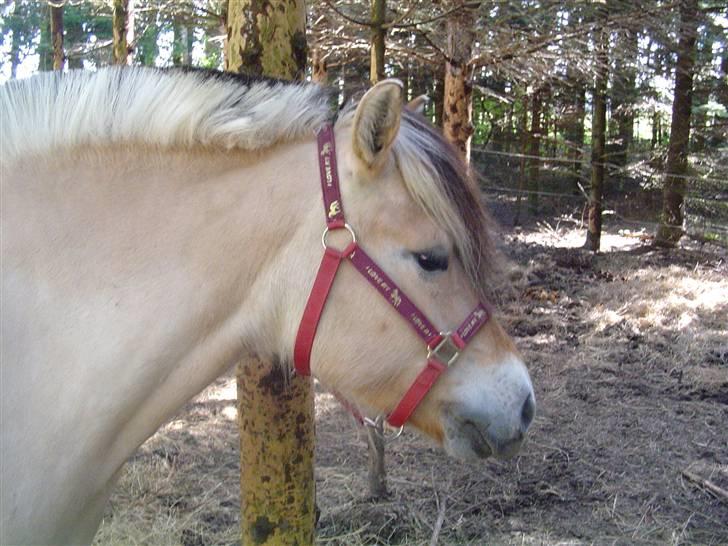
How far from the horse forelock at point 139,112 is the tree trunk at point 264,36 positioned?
689mm

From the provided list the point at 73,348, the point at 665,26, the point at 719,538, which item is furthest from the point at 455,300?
the point at 665,26

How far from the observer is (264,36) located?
8.18 feet

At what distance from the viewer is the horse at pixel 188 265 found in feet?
5.57

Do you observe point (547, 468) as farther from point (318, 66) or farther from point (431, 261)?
point (318, 66)

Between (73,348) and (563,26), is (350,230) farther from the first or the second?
(563,26)

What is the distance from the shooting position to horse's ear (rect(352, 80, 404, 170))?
1.67 meters

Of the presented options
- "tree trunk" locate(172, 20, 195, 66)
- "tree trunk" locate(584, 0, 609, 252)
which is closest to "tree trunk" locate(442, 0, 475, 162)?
"tree trunk" locate(584, 0, 609, 252)

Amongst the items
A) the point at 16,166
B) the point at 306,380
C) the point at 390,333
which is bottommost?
the point at 306,380

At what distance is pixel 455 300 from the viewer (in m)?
1.84

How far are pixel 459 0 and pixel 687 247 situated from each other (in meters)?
8.31

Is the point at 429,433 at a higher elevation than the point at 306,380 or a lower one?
higher

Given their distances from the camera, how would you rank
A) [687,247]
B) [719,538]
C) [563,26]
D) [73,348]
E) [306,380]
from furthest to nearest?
[687,247] < [563,26] < [719,538] < [306,380] < [73,348]

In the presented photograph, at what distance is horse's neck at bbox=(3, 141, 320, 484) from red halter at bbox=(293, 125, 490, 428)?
52mm

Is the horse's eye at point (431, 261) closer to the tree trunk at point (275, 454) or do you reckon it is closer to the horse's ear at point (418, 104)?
the horse's ear at point (418, 104)
